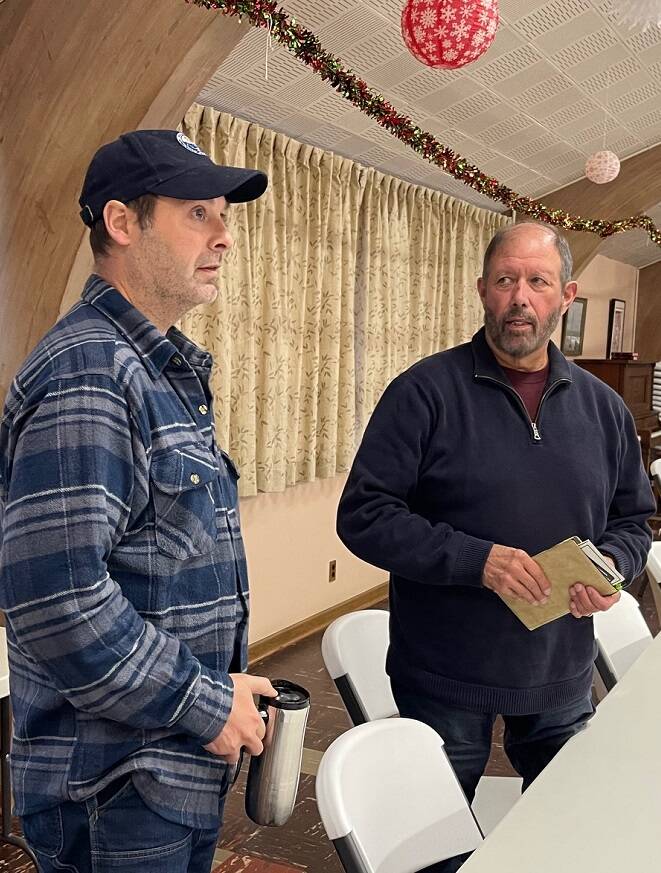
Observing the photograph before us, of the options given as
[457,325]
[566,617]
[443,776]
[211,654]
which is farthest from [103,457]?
[457,325]

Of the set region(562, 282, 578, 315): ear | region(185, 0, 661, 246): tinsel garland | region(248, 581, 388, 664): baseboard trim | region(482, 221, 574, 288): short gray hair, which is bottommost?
region(248, 581, 388, 664): baseboard trim

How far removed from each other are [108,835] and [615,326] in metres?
8.58

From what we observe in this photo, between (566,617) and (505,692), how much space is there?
21cm

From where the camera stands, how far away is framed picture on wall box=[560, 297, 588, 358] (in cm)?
747

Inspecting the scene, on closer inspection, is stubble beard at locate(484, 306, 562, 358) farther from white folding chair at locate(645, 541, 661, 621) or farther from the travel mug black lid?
white folding chair at locate(645, 541, 661, 621)

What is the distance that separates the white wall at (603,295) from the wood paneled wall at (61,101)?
17.9ft

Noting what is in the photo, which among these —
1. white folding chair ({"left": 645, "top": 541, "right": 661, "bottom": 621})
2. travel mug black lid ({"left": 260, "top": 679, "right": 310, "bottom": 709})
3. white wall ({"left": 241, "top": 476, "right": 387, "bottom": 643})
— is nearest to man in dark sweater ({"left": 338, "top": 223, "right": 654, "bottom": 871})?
travel mug black lid ({"left": 260, "top": 679, "right": 310, "bottom": 709})

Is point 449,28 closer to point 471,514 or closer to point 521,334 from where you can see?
point 521,334

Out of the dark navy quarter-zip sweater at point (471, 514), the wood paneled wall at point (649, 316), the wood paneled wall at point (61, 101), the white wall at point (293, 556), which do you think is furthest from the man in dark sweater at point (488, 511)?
the wood paneled wall at point (649, 316)

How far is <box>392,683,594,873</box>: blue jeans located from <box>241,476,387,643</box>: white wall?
2.15 meters

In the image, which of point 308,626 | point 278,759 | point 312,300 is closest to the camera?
point 278,759

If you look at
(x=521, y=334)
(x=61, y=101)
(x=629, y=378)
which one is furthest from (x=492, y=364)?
(x=629, y=378)

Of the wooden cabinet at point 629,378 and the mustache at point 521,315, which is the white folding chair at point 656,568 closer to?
the mustache at point 521,315

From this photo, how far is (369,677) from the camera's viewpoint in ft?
6.12
